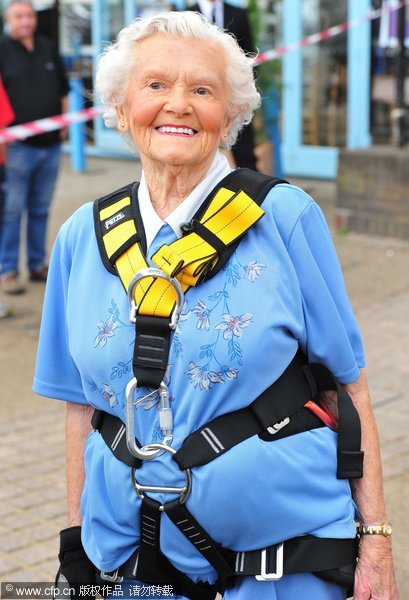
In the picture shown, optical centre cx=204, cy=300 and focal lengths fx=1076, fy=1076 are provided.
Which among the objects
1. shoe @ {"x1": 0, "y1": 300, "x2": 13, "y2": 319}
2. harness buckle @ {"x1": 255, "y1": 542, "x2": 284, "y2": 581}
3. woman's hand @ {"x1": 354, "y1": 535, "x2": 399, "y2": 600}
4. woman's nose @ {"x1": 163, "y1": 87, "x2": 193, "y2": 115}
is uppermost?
woman's nose @ {"x1": 163, "y1": 87, "x2": 193, "y2": 115}

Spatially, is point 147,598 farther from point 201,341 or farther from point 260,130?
point 260,130

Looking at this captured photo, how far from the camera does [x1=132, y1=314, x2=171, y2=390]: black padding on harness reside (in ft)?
7.40

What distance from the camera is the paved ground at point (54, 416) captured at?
426 cm

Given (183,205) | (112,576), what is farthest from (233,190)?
(112,576)

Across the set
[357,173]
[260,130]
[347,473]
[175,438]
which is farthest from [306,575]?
[260,130]

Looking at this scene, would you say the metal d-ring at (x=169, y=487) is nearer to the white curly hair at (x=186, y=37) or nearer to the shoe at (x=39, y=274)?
the white curly hair at (x=186, y=37)

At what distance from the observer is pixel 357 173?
30.0 feet

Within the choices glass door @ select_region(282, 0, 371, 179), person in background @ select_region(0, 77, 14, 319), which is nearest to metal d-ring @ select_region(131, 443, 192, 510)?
person in background @ select_region(0, 77, 14, 319)

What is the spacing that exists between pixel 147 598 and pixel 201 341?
617 millimetres

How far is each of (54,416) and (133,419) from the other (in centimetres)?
353

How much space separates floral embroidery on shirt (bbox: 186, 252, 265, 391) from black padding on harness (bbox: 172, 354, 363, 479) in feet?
0.31

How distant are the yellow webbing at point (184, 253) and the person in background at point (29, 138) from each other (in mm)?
5836

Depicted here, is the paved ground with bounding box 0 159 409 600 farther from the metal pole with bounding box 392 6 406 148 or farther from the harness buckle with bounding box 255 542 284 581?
the harness buckle with bounding box 255 542 284 581

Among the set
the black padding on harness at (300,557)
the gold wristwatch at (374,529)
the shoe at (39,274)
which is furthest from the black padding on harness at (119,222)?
the shoe at (39,274)
